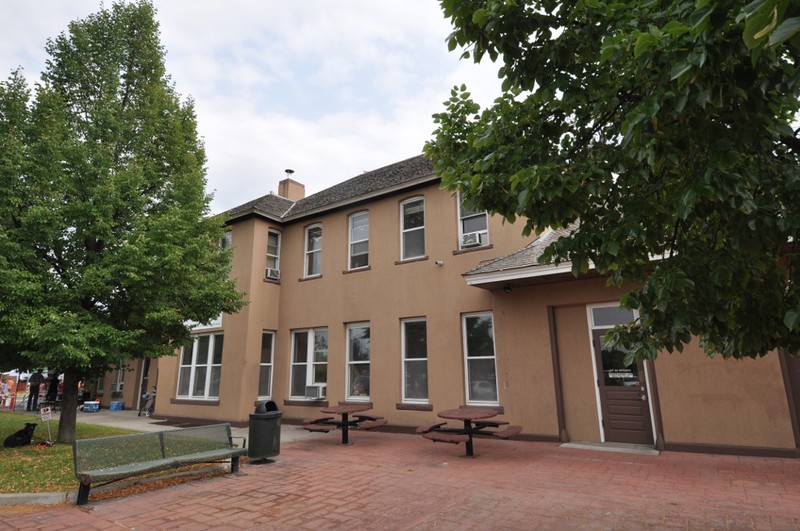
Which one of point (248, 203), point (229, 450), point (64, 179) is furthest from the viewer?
point (248, 203)

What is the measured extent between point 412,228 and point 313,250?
13.9 feet

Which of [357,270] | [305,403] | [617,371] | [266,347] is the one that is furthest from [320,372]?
[617,371]

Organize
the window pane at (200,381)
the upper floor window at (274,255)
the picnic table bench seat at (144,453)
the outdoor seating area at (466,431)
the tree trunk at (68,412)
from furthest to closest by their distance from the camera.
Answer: the upper floor window at (274,255)
the window pane at (200,381)
the tree trunk at (68,412)
the outdoor seating area at (466,431)
the picnic table bench seat at (144,453)

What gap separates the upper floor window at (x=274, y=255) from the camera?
640 inches

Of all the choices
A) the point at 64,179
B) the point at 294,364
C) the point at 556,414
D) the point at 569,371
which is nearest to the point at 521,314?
the point at 569,371

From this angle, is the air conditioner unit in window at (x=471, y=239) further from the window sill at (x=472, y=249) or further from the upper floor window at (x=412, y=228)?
the upper floor window at (x=412, y=228)

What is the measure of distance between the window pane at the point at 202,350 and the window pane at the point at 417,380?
26.8 ft

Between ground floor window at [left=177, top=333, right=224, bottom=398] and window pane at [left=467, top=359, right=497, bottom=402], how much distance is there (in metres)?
9.13

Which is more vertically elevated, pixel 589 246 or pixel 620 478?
pixel 589 246

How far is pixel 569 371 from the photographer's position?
10305 mm

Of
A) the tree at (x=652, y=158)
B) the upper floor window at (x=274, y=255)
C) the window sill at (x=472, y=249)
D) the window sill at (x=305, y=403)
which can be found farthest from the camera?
the upper floor window at (x=274, y=255)

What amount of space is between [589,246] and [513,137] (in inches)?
52.5

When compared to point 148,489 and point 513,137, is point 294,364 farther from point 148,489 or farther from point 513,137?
point 513,137

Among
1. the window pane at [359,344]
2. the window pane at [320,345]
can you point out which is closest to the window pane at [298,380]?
the window pane at [320,345]
